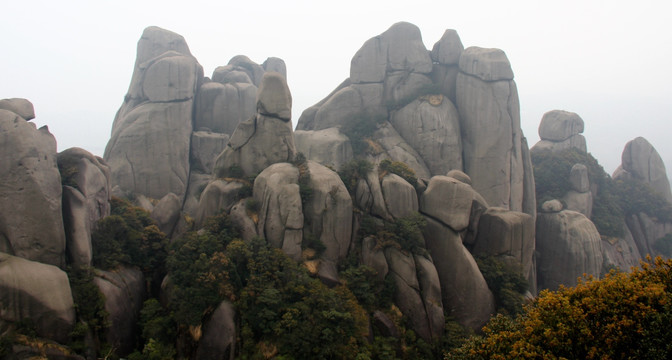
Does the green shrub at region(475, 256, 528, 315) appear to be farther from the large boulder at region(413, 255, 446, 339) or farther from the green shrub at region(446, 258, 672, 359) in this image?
the green shrub at region(446, 258, 672, 359)

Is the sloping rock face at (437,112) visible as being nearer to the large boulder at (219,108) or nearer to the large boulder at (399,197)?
the large boulder at (219,108)

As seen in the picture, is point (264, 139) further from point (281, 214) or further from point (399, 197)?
point (399, 197)

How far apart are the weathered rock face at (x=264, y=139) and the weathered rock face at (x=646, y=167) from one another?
37.4 m

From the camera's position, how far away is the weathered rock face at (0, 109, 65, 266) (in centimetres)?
1598

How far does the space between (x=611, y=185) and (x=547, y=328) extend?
116 feet

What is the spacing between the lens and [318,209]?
68.1 ft

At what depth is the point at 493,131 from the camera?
32875 millimetres

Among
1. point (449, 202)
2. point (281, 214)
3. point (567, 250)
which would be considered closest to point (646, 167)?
point (567, 250)

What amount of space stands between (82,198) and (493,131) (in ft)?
93.8

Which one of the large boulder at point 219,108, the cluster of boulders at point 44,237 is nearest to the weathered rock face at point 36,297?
the cluster of boulders at point 44,237

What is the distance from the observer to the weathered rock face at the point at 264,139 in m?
23.0

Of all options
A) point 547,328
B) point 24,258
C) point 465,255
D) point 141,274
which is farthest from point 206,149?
point 547,328

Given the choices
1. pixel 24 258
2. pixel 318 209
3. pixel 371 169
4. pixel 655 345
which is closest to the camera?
pixel 655 345

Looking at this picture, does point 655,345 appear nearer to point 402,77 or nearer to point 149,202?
point 149,202
